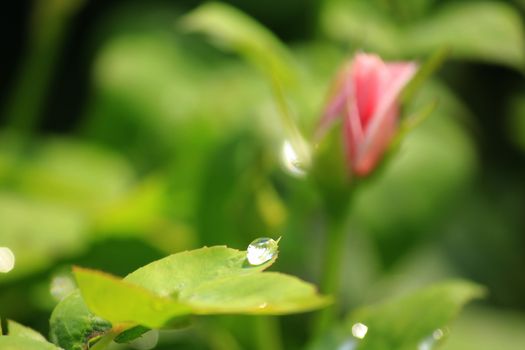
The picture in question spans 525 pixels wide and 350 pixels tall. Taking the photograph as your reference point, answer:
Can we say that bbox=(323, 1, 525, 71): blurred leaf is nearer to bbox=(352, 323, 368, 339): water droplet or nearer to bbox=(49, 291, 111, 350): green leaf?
bbox=(352, 323, 368, 339): water droplet

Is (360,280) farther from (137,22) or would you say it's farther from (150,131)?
(137,22)

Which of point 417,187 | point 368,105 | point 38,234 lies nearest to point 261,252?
point 368,105

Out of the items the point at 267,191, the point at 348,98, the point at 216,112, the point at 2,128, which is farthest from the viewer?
the point at 2,128

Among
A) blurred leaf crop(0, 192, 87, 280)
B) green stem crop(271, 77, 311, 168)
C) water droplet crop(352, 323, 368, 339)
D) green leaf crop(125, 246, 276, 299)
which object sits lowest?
water droplet crop(352, 323, 368, 339)

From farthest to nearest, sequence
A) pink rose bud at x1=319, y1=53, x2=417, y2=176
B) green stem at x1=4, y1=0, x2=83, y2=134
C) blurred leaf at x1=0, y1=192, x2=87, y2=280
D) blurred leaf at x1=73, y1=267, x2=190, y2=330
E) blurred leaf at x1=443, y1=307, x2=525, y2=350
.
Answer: green stem at x1=4, y1=0, x2=83, y2=134 < blurred leaf at x1=443, y1=307, x2=525, y2=350 < blurred leaf at x1=0, y1=192, x2=87, y2=280 < pink rose bud at x1=319, y1=53, x2=417, y2=176 < blurred leaf at x1=73, y1=267, x2=190, y2=330

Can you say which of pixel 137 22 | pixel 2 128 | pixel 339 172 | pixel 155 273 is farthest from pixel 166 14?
pixel 155 273

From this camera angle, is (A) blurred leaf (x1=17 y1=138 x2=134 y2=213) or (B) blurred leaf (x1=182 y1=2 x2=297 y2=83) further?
(A) blurred leaf (x1=17 y1=138 x2=134 y2=213)

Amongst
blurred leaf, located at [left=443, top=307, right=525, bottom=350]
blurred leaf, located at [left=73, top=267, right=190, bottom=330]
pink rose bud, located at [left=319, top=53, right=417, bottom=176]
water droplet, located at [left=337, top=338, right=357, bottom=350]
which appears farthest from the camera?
blurred leaf, located at [left=443, top=307, right=525, bottom=350]

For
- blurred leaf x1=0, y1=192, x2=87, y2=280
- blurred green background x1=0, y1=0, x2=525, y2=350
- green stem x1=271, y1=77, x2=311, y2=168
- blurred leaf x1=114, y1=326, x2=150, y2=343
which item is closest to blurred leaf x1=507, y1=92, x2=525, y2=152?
blurred green background x1=0, y1=0, x2=525, y2=350
